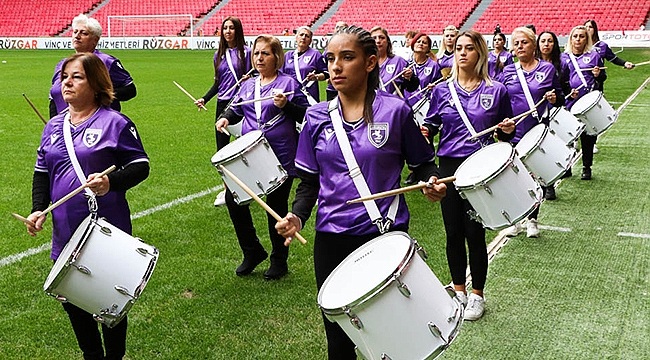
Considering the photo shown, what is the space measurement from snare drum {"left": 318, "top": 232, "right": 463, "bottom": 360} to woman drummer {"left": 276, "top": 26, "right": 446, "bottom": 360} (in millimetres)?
371

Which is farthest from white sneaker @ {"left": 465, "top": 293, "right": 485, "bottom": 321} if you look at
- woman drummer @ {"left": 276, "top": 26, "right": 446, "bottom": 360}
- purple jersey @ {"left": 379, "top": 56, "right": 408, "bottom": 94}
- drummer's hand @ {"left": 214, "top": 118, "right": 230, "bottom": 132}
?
purple jersey @ {"left": 379, "top": 56, "right": 408, "bottom": 94}

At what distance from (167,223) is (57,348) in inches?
107

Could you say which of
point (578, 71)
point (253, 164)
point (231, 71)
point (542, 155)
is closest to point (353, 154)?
point (253, 164)

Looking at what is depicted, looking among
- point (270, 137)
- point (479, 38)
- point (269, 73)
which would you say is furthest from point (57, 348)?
point (479, 38)

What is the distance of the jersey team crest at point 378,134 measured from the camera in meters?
3.04

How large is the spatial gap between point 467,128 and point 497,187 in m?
0.62

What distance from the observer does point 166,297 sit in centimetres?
505

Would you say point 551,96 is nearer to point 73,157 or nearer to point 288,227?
point 288,227

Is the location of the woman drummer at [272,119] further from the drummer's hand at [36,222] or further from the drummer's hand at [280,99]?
the drummer's hand at [36,222]

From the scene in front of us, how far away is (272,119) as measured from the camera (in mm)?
5215

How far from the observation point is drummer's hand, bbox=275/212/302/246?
2.90 metres

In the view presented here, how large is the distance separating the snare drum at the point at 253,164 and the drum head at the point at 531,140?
1993mm

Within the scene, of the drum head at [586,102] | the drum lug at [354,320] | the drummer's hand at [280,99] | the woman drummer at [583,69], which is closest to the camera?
the drum lug at [354,320]

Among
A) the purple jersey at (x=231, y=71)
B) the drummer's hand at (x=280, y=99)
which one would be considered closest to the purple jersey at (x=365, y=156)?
the drummer's hand at (x=280, y=99)
